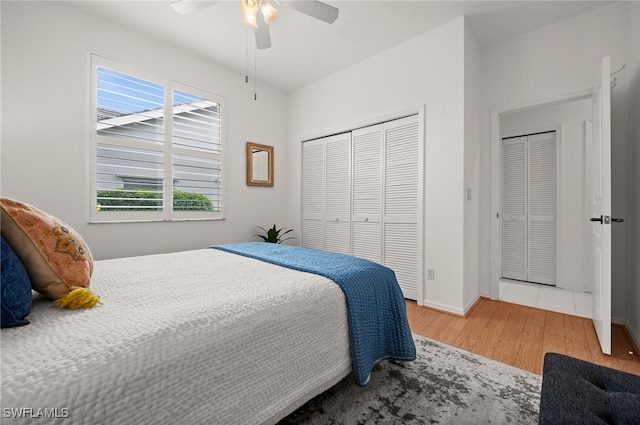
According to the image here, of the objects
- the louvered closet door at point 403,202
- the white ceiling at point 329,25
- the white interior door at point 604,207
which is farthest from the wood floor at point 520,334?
the white ceiling at point 329,25

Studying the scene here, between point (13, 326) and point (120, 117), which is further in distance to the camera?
point (120, 117)

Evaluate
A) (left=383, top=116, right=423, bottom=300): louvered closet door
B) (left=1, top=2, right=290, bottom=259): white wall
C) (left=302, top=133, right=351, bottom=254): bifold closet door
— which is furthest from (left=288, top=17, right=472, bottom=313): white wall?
(left=1, top=2, right=290, bottom=259): white wall

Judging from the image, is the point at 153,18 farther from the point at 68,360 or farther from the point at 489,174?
the point at 489,174

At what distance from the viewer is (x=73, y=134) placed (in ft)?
8.11

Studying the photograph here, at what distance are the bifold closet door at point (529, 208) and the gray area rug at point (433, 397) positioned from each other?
269 cm

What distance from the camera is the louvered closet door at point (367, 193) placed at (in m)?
3.27

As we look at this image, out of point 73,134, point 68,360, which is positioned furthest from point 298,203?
point 68,360

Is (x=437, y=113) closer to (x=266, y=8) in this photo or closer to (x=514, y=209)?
(x=266, y=8)

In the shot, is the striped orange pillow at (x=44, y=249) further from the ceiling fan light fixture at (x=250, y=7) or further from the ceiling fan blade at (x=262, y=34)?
the ceiling fan blade at (x=262, y=34)

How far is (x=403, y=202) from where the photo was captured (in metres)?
3.04

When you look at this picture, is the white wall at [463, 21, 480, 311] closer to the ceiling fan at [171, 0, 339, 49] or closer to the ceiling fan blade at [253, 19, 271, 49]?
the ceiling fan at [171, 0, 339, 49]

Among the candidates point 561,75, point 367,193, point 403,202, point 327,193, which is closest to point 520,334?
point 403,202

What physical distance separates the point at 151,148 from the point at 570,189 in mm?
4941

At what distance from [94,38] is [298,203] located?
2.79 metres
